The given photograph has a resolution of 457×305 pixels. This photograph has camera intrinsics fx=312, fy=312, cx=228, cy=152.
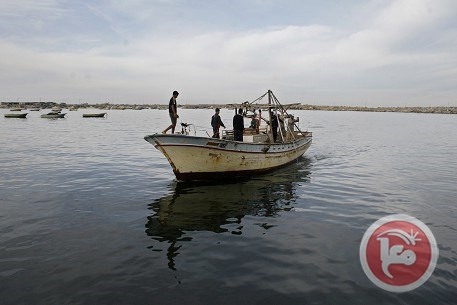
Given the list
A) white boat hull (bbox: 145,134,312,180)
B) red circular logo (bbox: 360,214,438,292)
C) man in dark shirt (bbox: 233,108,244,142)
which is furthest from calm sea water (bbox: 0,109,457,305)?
man in dark shirt (bbox: 233,108,244,142)

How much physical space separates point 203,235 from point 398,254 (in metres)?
5.12

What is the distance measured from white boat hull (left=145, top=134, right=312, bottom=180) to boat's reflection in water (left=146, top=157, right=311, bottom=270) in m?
0.57

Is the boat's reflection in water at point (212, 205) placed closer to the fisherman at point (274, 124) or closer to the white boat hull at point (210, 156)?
the white boat hull at point (210, 156)

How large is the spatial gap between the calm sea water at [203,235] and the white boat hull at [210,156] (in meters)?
0.72

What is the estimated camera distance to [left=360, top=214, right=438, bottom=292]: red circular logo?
265 inches

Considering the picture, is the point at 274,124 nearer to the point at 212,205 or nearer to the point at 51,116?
the point at 212,205

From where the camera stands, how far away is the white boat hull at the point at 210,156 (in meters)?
13.9

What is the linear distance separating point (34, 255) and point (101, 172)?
408 inches

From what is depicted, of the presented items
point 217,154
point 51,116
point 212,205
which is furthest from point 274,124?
point 51,116

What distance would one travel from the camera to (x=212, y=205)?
39.2ft

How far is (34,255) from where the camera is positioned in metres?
7.48

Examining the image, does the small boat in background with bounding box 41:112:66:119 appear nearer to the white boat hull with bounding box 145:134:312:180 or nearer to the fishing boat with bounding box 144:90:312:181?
the fishing boat with bounding box 144:90:312:181

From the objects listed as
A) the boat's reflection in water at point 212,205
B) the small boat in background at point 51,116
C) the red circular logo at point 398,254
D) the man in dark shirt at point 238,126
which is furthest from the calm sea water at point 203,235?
the small boat in background at point 51,116

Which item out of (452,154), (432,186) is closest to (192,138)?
(432,186)
